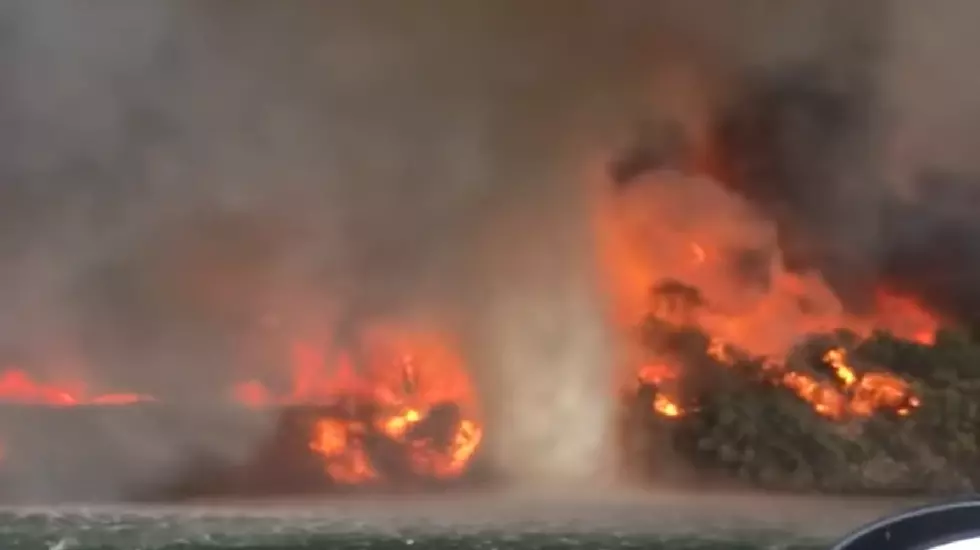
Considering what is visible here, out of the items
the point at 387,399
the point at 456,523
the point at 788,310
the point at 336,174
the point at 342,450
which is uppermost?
the point at 336,174

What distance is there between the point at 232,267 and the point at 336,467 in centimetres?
52

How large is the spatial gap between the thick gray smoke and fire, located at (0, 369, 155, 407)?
0.04 metres

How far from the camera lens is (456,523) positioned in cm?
181

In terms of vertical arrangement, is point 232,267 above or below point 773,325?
above

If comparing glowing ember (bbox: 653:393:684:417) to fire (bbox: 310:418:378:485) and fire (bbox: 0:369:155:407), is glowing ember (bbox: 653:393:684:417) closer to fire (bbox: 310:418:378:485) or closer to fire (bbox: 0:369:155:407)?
fire (bbox: 310:418:378:485)

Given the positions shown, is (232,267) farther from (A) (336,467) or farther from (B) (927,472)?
(B) (927,472)

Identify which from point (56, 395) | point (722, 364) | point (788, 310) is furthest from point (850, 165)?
point (56, 395)

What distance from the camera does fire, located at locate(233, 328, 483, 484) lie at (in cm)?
197

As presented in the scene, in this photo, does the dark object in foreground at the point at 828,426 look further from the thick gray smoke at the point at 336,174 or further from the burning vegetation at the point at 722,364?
the thick gray smoke at the point at 336,174

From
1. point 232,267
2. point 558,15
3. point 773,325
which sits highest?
point 558,15

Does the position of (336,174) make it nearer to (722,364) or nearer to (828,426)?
(722,364)

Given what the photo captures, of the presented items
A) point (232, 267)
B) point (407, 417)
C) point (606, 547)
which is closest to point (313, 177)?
point (232, 267)

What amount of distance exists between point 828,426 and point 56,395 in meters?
1.63

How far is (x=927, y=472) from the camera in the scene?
1905 millimetres
